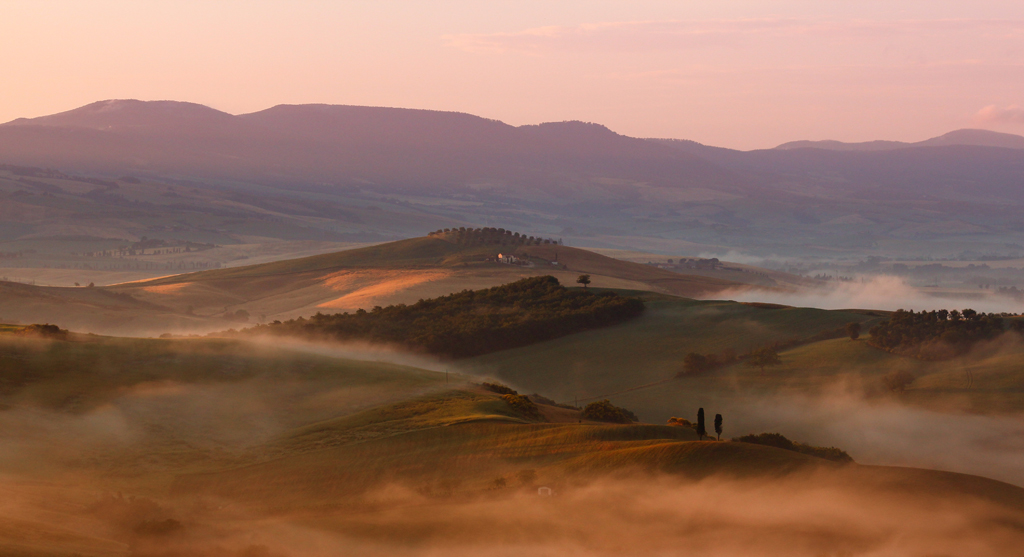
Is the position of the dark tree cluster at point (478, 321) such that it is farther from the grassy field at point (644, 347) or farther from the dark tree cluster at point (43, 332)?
the dark tree cluster at point (43, 332)

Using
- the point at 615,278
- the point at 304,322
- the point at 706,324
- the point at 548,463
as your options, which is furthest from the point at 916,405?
the point at 615,278

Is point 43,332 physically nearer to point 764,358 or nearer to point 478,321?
point 478,321

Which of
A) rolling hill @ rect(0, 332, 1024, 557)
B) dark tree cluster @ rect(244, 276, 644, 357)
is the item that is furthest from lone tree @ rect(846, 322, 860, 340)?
rolling hill @ rect(0, 332, 1024, 557)

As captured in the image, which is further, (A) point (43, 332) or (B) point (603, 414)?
(B) point (603, 414)

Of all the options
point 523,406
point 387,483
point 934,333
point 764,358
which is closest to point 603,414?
point 523,406

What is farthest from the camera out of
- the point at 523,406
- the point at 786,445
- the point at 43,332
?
the point at 43,332

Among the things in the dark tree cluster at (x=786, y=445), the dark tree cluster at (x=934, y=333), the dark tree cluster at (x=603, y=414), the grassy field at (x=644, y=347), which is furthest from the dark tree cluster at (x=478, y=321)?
the dark tree cluster at (x=786, y=445)

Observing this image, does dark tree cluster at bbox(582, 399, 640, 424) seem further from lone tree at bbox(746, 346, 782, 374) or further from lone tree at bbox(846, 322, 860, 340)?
lone tree at bbox(846, 322, 860, 340)
